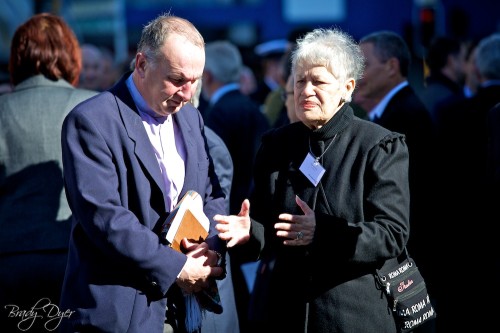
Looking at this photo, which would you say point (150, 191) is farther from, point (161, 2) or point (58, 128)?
point (161, 2)

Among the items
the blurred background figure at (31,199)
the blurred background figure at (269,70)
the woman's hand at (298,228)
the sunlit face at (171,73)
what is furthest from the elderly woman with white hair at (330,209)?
the blurred background figure at (269,70)

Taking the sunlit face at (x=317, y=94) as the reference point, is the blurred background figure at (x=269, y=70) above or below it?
below

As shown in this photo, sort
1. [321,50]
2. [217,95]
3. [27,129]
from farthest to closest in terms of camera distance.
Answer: [217,95], [27,129], [321,50]

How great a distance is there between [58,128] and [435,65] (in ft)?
14.8

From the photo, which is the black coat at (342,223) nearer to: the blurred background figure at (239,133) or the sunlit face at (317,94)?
the sunlit face at (317,94)

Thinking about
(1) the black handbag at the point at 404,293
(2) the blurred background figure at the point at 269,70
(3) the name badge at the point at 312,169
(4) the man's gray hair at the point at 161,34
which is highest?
(4) the man's gray hair at the point at 161,34

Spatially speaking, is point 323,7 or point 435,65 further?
point 323,7

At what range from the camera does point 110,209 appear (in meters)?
3.02

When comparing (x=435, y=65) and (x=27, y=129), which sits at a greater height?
(x=27, y=129)

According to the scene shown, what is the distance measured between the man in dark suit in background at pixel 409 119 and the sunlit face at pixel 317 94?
129 cm

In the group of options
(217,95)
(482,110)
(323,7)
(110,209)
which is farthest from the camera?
(323,7)

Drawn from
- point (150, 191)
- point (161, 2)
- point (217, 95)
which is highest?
point (150, 191)

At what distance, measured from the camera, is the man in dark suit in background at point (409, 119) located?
452cm

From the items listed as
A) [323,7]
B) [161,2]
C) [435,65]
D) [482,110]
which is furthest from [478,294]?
[161,2]
